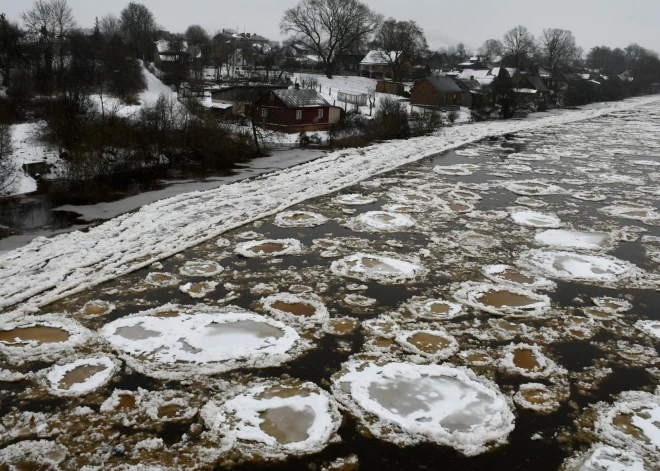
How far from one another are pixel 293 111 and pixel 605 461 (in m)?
28.0

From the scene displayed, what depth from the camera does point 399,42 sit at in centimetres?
6231

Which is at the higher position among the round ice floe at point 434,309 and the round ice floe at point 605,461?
the round ice floe at point 434,309

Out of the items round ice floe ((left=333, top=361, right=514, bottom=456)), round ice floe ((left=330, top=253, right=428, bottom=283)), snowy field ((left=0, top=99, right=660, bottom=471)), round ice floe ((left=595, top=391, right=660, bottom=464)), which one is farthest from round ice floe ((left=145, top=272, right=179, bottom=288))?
round ice floe ((left=595, top=391, right=660, bottom=464))

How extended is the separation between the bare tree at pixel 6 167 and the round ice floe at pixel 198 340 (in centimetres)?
1085

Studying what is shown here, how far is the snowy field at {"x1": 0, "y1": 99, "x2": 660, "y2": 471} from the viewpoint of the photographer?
4.41 meters

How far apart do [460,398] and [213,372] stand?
8.20 feet

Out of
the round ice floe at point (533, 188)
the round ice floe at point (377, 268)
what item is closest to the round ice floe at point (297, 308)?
the round ice floe at point (377, 268)

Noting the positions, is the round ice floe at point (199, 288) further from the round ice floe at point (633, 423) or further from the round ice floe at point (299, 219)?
the round ice floe at point (633, 423)

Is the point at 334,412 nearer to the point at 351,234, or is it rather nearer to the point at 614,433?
the point at 614,433

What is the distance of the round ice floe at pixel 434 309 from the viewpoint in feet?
22.0

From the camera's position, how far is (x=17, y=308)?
6.75 m

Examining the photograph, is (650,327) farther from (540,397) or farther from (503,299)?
(540,397)

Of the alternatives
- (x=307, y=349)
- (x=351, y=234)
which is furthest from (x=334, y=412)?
(x=351, y=234)

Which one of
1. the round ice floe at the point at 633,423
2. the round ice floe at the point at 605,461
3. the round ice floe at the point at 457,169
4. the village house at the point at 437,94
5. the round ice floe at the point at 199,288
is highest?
the village house at the point at 437,94
